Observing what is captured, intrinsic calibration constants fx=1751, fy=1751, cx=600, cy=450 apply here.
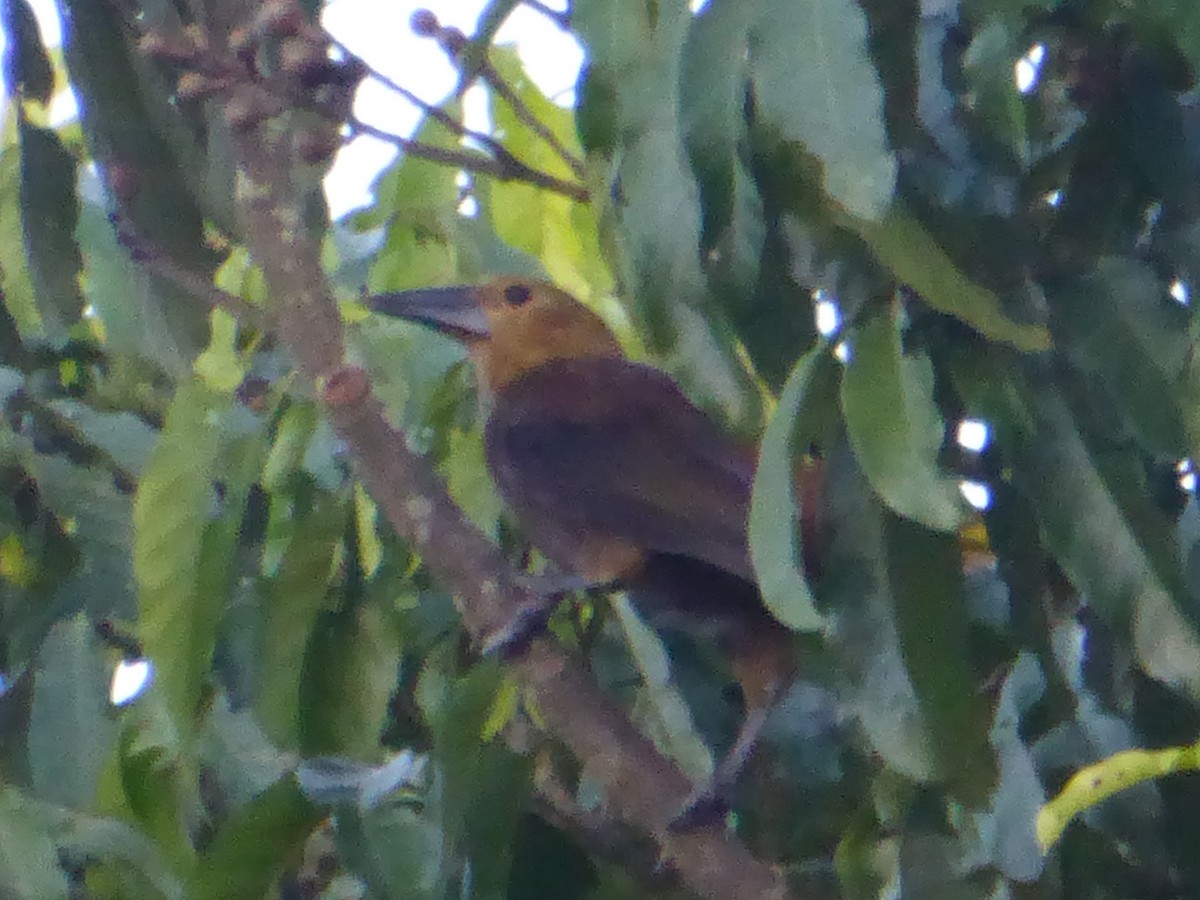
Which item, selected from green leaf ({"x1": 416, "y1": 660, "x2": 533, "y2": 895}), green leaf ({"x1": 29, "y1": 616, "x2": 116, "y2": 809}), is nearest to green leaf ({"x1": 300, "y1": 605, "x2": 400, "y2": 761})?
green leaf ({"x1": 416, "y1": 660, "x2": 533, "y2": 895})

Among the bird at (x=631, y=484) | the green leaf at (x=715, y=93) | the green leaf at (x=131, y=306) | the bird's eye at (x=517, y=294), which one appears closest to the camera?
the green leaf at (x=715, y=93)

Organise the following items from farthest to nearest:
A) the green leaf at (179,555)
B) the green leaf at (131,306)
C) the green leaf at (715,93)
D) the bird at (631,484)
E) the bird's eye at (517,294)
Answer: the bird's eye at (517,294) → the bird at (631,484) → the green leaf at (131,306) → the green leaf at (179,555) → the green leaf at (715,93)

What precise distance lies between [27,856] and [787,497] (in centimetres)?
86

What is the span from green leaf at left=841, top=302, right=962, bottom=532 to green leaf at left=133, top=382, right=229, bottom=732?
2.31 ft

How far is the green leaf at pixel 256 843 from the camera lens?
1.60 meters

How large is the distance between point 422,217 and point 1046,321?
1039 mm

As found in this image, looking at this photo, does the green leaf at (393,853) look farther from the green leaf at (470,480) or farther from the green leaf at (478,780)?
the green leaf at (470,480)

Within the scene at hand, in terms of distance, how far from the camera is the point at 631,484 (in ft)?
8.38

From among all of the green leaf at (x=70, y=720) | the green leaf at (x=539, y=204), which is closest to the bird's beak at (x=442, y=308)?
the green leaf at (x=539, y=204)

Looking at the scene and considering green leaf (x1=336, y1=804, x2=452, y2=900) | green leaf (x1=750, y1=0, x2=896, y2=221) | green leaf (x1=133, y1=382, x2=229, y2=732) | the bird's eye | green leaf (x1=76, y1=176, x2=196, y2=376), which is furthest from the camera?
the bird's eye

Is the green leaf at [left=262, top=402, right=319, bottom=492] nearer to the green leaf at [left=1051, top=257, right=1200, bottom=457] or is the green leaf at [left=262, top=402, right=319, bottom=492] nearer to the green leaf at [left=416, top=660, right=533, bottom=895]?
the green leaf at [left=416, top=660, right=533, bottom=895]

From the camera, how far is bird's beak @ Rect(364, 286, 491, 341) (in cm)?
227

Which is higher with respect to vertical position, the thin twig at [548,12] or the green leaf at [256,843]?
the thin twig at [548,12]

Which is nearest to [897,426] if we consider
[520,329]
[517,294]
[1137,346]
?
[1137,346]
